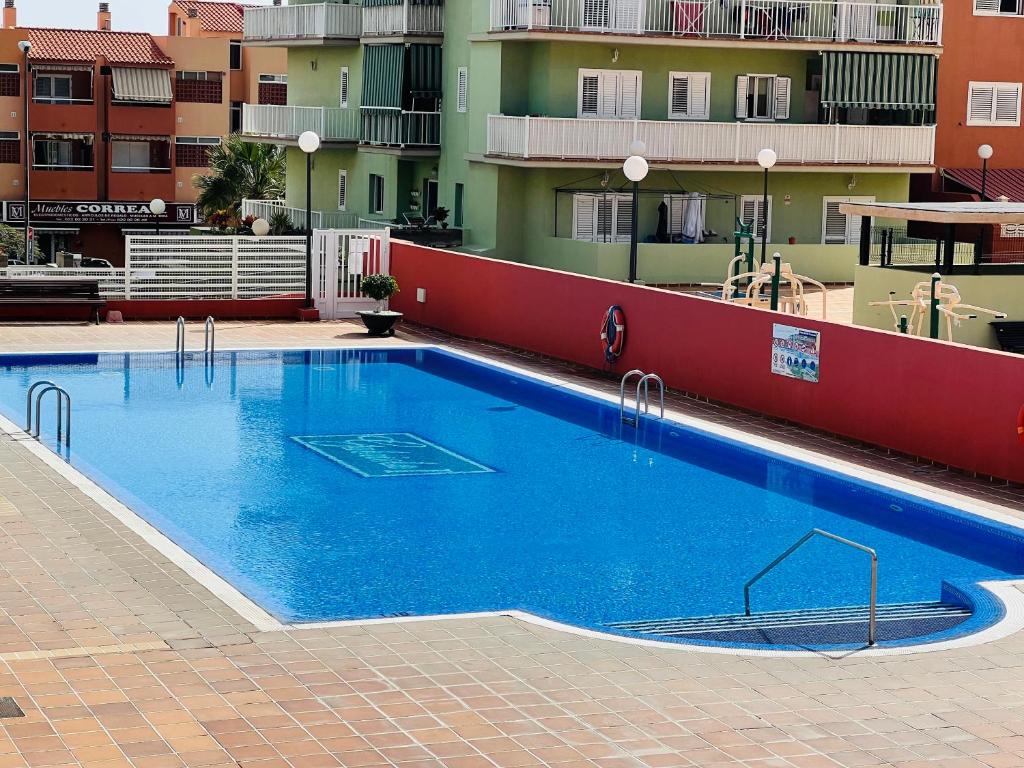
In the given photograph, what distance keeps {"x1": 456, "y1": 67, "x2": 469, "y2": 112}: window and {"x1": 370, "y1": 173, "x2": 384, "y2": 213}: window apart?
4695 millimetres

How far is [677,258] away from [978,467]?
20.4m

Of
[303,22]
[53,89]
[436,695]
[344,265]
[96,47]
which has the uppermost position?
[96,47]

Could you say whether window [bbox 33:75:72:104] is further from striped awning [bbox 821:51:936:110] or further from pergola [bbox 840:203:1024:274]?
pergola [bbox 840:203:1024:274]

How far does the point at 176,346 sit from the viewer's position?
29.1m

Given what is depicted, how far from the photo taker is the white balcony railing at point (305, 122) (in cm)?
4775

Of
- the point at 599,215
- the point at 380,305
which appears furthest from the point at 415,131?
the point at 380,305

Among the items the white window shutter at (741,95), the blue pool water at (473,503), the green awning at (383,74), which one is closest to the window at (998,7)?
the white window shutter at (741,95)

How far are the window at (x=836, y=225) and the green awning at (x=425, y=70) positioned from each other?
35.6 ft

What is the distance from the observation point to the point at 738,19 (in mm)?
41406

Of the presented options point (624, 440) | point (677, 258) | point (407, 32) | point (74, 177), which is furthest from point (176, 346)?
point (74, 177)

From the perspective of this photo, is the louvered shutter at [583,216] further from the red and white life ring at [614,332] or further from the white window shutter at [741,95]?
the red and white life ring at [614,332]

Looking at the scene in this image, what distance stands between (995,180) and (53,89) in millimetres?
38855

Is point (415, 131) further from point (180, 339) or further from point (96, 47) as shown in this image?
point (96, 47)

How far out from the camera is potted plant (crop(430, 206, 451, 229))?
4250 centimetres
